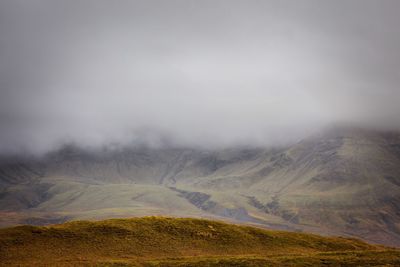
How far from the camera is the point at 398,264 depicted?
199 ft

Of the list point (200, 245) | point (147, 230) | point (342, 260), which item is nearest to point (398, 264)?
point (342, 260)

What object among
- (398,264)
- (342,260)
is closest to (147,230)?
(342,260)

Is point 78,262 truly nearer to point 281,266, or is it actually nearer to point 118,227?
point 118,227

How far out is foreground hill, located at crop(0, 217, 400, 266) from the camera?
63.3 meters

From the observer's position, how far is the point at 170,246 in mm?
75750

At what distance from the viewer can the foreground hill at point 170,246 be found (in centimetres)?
6334

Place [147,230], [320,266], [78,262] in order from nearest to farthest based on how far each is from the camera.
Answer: [320,266] → [78,262] → [147,230]

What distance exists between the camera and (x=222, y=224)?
89.2m

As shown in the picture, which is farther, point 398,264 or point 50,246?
point 50,246

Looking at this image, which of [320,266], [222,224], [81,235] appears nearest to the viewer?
[320,266]

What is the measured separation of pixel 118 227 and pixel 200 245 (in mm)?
16666

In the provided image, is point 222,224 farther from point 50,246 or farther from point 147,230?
point 50,246


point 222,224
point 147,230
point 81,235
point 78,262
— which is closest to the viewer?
point 78,262

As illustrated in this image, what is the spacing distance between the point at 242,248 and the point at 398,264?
27.3 m
